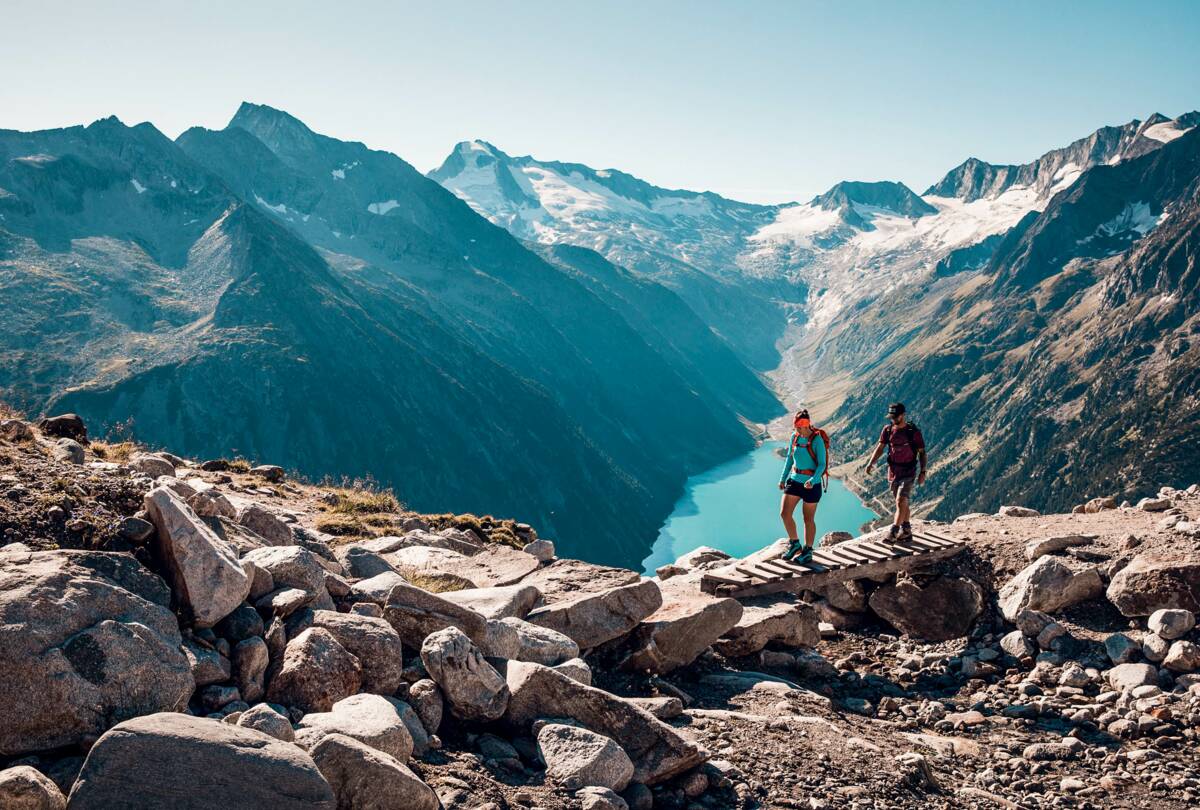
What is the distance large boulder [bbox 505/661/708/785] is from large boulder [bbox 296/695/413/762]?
1714 mm

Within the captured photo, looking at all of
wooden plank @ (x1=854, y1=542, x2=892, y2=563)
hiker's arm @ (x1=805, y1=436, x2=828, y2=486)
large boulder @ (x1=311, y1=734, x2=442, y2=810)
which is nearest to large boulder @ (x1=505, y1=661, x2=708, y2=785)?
large boulder @ (x1=311, y1=734, x2=442, y2=810)

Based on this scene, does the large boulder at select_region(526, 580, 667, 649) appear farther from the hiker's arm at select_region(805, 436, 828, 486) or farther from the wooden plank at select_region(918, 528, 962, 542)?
the wooden plank at select_region(918, 528, 962, 542)

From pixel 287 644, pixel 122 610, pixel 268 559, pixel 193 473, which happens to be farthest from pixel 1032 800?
pixel 193 473

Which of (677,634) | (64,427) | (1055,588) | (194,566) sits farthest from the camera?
(64,427)

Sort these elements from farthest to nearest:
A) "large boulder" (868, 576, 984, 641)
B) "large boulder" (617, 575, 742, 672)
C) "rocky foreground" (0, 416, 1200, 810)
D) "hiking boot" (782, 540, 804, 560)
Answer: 1. "hiking boot" (782, 540, 804, 560)
2. "large boulder" (868, 576, 984, 641)
3. "large boulder" (617, 575, 742, 672)
4. "rocky foreground" (0, 416, 1200, 810)

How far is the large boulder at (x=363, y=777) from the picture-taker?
702 centimetres

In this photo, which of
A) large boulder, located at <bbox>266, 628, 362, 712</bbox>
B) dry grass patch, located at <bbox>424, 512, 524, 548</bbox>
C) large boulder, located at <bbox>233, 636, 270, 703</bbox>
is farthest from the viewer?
dry grass patch, located at <bbox>424, 512, 524, 548</bbox>

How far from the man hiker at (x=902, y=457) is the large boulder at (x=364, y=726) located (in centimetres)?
1435

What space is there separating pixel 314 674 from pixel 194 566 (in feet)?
6.18

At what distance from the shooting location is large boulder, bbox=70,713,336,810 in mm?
6246

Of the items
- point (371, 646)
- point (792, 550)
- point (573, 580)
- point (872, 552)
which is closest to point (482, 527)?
point (573, 580)

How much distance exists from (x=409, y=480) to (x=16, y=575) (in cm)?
17799

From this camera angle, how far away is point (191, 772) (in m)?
6.41

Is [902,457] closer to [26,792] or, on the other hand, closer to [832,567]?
[832,567]
